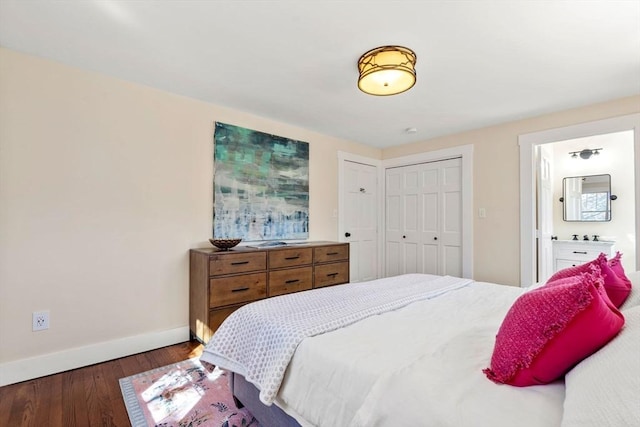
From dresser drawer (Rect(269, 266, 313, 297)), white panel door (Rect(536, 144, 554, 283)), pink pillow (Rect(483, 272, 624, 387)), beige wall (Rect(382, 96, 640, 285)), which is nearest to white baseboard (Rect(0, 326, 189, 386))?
dresser drawer (Rect(269, 266, 313, 297))

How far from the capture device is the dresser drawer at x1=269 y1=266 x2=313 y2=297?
296 centimetres

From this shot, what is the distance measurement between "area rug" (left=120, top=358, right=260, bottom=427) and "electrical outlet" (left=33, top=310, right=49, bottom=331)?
738 mm

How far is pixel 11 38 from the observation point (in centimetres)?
198

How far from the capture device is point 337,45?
2023mm

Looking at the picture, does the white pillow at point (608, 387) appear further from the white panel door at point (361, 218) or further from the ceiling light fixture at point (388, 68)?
the white panel door at point (361, 218)

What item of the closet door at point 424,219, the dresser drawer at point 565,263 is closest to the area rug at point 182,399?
the closet door at point 424,219

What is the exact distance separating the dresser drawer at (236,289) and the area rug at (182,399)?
1.72 feet

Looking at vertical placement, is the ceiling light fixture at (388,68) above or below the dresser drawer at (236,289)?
above

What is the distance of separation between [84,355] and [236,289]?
1199mm

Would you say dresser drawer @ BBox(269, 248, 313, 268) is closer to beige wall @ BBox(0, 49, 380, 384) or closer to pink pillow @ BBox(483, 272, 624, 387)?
beige wall @ BBox(0, 49, 380, 384)

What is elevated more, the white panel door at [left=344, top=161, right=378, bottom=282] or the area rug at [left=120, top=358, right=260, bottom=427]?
the white panel door at [left=344, top=161, right=378, bottom=282]

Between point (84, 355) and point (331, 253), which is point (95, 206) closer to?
point (84, 355)

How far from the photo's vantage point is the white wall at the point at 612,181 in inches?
152

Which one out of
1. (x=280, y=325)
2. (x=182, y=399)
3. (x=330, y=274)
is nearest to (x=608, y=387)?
(x=280, y=325)
